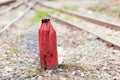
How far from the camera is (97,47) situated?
29.9 ft

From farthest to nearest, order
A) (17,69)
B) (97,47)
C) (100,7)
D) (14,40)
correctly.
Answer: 1. (100,7)
2. (14,40)
3. (97,47)
4. (17,69)

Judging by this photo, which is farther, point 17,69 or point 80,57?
point 80,57

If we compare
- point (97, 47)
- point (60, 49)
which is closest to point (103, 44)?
point (97, 47)

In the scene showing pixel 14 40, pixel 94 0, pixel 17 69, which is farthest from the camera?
pixel 94 0

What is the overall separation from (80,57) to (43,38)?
1782 millimetres

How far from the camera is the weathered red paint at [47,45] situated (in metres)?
6.45

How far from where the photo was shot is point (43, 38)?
6.46 m

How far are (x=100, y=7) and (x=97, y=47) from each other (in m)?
10.8

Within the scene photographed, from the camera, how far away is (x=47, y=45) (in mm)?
6445

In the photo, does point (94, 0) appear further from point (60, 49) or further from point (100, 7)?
point (60, 49)

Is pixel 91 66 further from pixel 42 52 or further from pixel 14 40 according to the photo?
pixel 14 40

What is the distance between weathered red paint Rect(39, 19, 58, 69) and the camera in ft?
21.2

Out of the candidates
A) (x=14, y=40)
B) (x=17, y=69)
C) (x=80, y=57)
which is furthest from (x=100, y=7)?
(x=17, y=69)

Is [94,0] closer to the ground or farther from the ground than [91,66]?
farther from the ground
